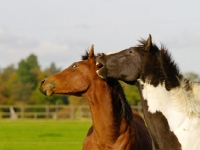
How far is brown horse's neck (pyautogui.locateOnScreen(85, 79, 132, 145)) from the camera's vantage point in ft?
24.2

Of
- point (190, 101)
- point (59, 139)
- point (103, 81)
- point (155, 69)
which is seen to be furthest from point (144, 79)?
point (59, 139)

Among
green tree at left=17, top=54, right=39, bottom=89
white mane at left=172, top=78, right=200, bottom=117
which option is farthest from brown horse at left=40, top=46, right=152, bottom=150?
green tree at left=17, top=54, right=39, bottom=89

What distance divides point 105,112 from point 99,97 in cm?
22

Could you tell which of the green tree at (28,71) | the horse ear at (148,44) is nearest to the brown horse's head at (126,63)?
the horse ear at (148,44)

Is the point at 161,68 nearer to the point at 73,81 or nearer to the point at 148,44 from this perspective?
the point at 148,44

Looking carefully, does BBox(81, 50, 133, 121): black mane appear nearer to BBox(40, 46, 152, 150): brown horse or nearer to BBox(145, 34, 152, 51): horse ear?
BBox(40, 46, 152, 150): brown horse

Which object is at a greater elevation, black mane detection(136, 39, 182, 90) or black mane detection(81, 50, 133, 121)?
black mane detection(136, 39, 182, 90)

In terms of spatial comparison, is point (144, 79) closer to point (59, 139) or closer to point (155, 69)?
point (155, 69)

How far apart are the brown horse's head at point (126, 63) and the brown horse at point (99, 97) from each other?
1.48 meters

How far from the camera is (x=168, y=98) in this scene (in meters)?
5.50

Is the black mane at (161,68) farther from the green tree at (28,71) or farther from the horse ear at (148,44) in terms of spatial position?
the green tree at (28,71)

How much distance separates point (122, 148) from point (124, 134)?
0.22m

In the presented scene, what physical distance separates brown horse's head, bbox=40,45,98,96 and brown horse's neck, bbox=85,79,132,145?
12 cm

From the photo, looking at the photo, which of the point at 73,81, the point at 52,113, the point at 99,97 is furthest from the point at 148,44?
the point at 52,113
